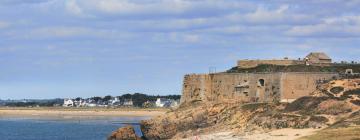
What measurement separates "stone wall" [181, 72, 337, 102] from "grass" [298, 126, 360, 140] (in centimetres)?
1446

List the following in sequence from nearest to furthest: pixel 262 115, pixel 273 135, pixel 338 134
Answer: pixel 338 134, pixel 273 135, pixel 262 115

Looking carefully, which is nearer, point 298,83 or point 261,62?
point 298,83

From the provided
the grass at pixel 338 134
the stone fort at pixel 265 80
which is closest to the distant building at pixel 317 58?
the stone fort at pixel 265 80

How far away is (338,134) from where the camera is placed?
159 feet

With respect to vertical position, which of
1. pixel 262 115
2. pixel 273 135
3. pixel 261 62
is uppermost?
pixel 261 62

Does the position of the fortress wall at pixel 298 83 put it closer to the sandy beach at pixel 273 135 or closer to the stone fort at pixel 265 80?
the stone fort at pixel 265 80

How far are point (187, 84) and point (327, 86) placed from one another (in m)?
16.4

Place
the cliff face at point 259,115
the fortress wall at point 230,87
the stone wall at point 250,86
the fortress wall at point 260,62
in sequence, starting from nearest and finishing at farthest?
the cliff face at point 259,115, the stone wall at point 250,86, the fortress wall at point 230,87, the fortress wall at point 260,62

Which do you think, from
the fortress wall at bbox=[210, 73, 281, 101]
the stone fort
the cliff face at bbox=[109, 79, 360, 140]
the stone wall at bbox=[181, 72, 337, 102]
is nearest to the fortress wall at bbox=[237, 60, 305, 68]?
the stone fort

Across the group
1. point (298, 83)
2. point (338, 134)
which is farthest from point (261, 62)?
point (338, 134)

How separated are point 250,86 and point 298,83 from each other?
15.0ft

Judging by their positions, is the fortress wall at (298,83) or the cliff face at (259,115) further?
the fortress wall at (298,83)

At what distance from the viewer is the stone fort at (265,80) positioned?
66.2 metres

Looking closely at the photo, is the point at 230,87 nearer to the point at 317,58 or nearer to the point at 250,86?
the point at 250,86
